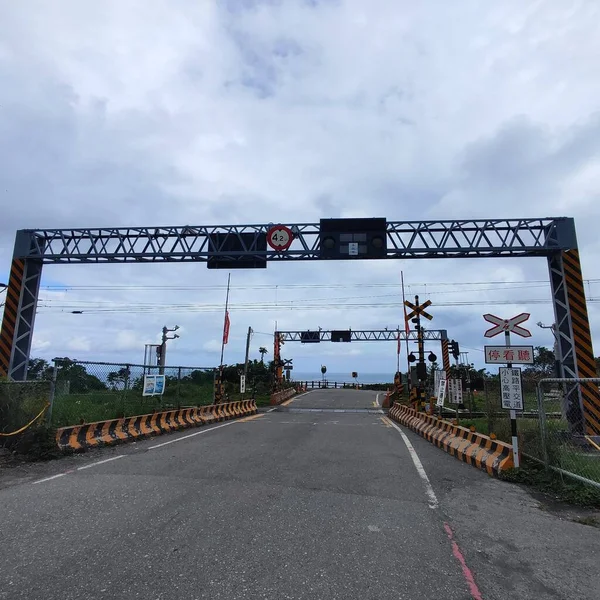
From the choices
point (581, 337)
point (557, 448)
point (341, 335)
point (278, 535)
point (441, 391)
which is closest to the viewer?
point (278, 535)

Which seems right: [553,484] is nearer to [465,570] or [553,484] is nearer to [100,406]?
[465,570]

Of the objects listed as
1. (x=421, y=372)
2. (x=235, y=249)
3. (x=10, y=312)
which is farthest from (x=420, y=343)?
(x=10, y=312)

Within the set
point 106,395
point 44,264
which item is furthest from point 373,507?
point 44,264

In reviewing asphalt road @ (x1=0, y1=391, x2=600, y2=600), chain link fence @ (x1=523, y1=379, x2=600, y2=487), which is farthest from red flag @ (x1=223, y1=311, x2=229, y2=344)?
chain link fence @ (x1=523, y1=379, x2=600, y2=487)

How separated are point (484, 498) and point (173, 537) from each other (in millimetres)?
4867

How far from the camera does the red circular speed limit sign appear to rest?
20312 millimetres

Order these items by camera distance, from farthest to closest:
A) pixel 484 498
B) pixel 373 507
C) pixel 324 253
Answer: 1. pixel 324 253
2. pixel 484 498
3. pixel 373 507

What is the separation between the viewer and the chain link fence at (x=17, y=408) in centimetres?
1013

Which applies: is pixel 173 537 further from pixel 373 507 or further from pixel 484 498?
pixel 484 498

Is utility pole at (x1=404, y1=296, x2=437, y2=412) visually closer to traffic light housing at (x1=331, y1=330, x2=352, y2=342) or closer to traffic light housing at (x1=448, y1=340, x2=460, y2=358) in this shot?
traffic light housing at (x1=448, y1=340, x2=460, y2=358)

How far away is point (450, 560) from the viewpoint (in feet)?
15.3

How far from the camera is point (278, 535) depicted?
203 inches

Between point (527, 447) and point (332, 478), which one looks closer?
point (332, 478)

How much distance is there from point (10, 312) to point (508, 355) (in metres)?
21.1
